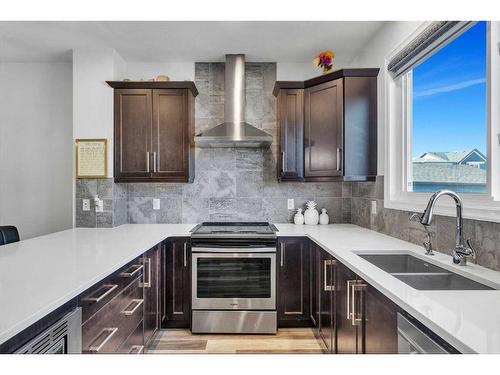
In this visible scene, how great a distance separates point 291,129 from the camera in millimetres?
2850

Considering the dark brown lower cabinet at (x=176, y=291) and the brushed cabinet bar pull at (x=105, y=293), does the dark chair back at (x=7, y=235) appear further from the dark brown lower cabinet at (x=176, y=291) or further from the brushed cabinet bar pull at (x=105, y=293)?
the brushed cabinet bar pull at (x=105, y=293)

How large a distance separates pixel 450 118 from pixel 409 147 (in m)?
0.46

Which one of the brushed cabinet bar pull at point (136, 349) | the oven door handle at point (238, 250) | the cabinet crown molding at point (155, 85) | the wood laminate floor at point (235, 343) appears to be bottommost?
the wood laminate floor at point (235, 343)

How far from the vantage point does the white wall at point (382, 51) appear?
7.21 ft

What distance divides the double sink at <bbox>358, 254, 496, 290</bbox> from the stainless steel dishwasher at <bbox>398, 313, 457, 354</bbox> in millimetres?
465

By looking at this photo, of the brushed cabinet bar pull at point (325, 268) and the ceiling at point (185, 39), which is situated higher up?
the ceiling at point (185, 39)

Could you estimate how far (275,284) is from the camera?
2490mm

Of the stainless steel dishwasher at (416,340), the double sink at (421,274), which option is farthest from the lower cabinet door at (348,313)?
the stainless steel dishwasher at (416,340)

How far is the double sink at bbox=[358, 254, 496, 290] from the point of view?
1374 mm

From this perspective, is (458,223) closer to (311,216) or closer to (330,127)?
(330,127)

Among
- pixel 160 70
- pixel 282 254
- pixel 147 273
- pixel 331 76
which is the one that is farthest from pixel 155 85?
pixel 282 254

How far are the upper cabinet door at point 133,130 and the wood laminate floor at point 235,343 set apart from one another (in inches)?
56.9
